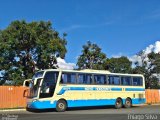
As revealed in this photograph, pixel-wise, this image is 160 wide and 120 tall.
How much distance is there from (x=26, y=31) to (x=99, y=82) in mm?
17317

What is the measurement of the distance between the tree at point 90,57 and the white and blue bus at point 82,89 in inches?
1090

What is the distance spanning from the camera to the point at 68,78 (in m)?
28.3

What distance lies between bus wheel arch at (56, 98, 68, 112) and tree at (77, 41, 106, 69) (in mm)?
33877

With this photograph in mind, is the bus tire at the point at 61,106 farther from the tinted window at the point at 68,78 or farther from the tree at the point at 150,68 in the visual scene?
the tree at the point at 150,68

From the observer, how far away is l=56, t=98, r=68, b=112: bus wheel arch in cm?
2736

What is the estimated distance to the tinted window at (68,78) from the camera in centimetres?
2785

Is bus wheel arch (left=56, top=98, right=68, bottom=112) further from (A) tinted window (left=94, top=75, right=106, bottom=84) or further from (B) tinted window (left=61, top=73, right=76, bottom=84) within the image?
(A) tinted window (left=94, top=75, right=106, bottom=84)

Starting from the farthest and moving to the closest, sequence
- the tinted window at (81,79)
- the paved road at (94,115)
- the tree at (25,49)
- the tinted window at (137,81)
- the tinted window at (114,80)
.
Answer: the tree at (25,49) → the tinted window at (137,81) → the tinted window at (114,80) → the tinted window at (81,79) → the paved road at (94,115)

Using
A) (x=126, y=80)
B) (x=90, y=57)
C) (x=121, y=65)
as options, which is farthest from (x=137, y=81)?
(x=121, y=65)

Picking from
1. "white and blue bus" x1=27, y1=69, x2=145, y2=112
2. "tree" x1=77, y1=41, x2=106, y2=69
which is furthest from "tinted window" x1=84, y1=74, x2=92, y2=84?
"tree" x1=77, y1=41, x2=106, y2=69

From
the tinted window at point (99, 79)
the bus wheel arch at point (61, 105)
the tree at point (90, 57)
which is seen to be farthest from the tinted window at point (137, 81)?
the tree at point (90, 57)

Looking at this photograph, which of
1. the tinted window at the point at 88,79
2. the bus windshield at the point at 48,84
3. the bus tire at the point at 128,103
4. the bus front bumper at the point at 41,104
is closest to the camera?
the bus front bumper at the point at 41,104

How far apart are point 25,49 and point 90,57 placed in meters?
18.8

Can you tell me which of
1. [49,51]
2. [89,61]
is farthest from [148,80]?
[49,51]
